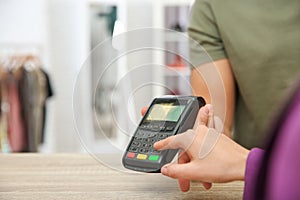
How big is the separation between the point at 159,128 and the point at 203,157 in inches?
2.2

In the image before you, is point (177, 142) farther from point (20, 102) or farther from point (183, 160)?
point (20, 102)

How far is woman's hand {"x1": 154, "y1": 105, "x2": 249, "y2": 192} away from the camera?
17.7 inches

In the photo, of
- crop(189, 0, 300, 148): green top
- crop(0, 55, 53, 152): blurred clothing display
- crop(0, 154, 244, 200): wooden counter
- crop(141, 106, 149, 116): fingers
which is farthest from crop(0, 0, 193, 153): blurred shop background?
crop(141, 106, 149, 116): fingers

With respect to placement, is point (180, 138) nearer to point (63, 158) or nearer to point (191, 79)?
point (191, 79)

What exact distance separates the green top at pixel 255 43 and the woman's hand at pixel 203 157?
1.15 feet

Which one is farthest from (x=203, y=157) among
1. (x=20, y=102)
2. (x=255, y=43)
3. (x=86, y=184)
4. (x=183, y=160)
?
(x=20, y=102)

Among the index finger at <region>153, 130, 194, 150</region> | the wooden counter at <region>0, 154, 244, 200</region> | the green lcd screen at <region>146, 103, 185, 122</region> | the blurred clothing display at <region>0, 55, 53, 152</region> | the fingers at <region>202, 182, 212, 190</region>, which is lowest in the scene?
the blurred clothing display at <region>0, 55, 53, 152</region>

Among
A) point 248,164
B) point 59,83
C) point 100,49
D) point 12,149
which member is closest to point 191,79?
point 100,49

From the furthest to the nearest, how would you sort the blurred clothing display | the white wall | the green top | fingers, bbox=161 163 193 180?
the white wall, the blurred clothing display, the green top, fingers, bbox=161 163 193 180

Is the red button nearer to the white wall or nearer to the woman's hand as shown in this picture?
the woman's hand

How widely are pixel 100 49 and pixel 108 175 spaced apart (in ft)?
0.58

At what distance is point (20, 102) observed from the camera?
254cm

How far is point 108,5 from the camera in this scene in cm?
303

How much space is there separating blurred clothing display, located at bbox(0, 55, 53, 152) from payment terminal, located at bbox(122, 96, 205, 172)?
2157 millimetres
